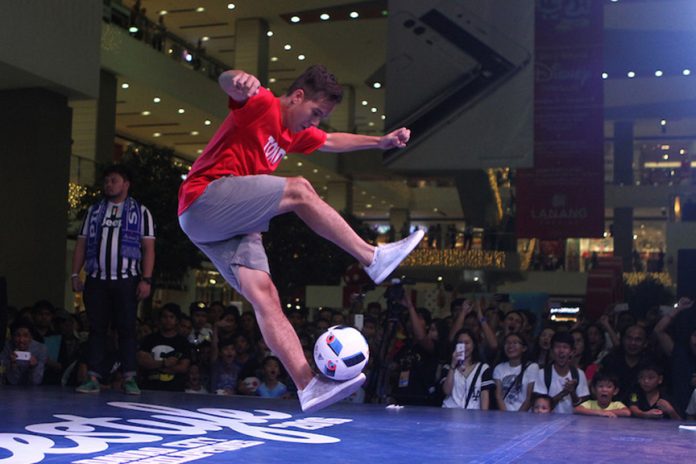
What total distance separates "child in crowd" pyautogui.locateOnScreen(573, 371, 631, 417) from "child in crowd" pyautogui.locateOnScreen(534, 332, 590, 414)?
6cm

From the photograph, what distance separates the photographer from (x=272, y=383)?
6.48 m

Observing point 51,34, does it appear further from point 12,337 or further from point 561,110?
point 561,110

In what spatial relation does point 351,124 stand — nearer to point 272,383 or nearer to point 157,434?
point 272,383

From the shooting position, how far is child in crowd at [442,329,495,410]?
18.7 ft

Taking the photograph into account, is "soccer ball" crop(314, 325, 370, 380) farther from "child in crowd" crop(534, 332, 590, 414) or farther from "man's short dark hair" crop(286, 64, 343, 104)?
"child in crowd" crop(534, 332, 590, 414)

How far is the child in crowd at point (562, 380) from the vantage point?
554 centimetres

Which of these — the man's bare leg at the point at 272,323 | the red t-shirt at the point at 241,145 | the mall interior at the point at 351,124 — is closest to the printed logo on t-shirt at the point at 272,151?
the red t-shirt at the point at 241,145

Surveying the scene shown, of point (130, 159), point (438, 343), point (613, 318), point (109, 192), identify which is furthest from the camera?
point (130, 159)

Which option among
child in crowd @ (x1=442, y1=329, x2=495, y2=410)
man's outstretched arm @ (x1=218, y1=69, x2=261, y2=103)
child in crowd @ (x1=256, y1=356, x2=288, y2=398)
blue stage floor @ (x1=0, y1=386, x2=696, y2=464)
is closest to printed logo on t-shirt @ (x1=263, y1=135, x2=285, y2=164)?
man's outstretched arm @ (x1=218, y1=69, x2=261, y2=103)

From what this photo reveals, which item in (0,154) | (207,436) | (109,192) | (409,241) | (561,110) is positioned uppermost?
(561,110)

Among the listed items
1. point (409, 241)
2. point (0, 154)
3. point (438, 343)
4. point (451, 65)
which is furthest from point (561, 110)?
point (409, 241)

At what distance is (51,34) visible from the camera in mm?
9500

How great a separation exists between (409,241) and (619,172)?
2372cm

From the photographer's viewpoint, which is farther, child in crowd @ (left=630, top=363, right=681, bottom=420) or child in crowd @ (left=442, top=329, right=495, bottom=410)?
child in crowd @ (left=442, top=329, right=495, bottom=410)
